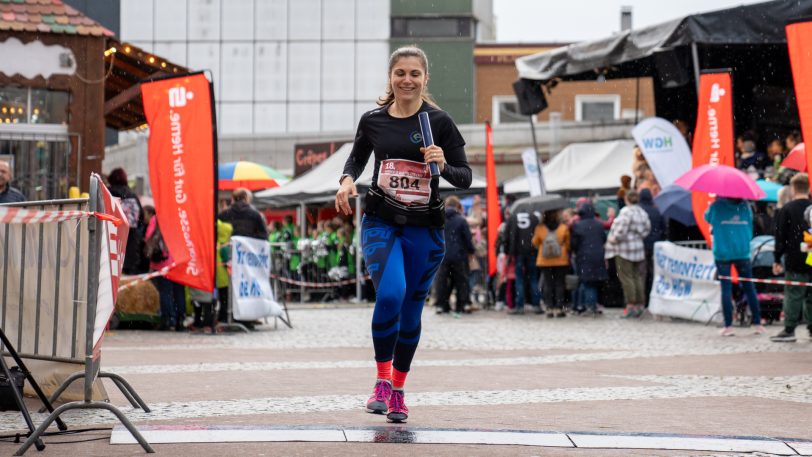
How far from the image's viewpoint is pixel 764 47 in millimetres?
23453

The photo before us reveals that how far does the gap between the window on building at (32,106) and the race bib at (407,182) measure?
11919 millimetres

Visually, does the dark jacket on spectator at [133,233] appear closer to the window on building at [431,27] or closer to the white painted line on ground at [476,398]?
the white painted line on ground at [476,398]

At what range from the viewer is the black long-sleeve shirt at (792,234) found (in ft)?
45.7

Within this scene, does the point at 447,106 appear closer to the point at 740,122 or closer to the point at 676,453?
the point at 740,122

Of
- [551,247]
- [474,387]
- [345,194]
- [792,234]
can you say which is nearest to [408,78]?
[345,194]

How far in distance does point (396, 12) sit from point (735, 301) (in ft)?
122

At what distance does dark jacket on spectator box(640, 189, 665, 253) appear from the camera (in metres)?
19.1

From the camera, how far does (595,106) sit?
51000 millimetres

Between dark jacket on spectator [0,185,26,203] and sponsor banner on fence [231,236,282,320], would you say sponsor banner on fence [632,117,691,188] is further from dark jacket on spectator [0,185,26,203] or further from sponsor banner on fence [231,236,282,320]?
dark jacket on spectator [0,185,26,203]

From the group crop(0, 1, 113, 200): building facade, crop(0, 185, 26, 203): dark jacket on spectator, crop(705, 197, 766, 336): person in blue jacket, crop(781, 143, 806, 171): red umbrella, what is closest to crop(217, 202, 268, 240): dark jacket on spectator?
crop(0, 1, 113, 200): building facade

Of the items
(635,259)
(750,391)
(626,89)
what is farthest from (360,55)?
(750,391)

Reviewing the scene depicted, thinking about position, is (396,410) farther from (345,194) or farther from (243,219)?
(243,219)

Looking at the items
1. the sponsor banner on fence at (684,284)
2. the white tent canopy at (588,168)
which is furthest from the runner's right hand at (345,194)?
the white tent canopy at (588,168)

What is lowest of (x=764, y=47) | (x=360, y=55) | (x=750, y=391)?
(x=750, y=391)
